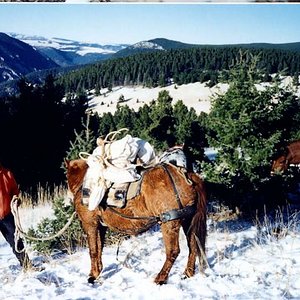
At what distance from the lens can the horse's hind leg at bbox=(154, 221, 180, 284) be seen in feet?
7.74

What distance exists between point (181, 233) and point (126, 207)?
31cm

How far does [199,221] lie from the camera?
2.45 metres

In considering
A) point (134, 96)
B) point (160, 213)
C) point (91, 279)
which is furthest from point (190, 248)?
point (134, 96)

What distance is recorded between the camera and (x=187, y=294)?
2402mm

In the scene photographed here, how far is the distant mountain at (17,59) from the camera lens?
284cm

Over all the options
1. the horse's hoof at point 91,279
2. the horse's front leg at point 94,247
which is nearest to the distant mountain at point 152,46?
the horse's front leg at point 94,247

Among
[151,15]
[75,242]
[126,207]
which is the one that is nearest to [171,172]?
[126,207]

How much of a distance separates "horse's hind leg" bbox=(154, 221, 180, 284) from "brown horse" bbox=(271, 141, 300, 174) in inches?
49.2

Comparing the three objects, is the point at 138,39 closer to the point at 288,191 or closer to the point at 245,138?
the point at 245,138

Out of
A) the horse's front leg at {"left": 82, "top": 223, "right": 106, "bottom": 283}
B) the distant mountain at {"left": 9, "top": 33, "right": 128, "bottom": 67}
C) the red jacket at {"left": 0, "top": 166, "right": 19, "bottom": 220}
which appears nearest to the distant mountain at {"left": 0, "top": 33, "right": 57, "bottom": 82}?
the distant mountain at {"left": 9, "top": 33, "right": 128, "bottom": 67}

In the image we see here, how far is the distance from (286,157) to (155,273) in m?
1.41

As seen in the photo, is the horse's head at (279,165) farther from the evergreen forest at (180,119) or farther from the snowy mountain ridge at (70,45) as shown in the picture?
the snowy mountain ridge at (70,45)

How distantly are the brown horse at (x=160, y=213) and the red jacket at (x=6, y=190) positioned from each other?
0.27m

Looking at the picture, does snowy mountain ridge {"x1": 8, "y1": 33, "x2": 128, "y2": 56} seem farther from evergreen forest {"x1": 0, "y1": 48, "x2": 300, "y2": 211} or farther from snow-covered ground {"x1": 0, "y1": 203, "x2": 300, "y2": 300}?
snow-covered ground {"x1": 0, "y1": 203, "x2": 300, "y2": 300}
